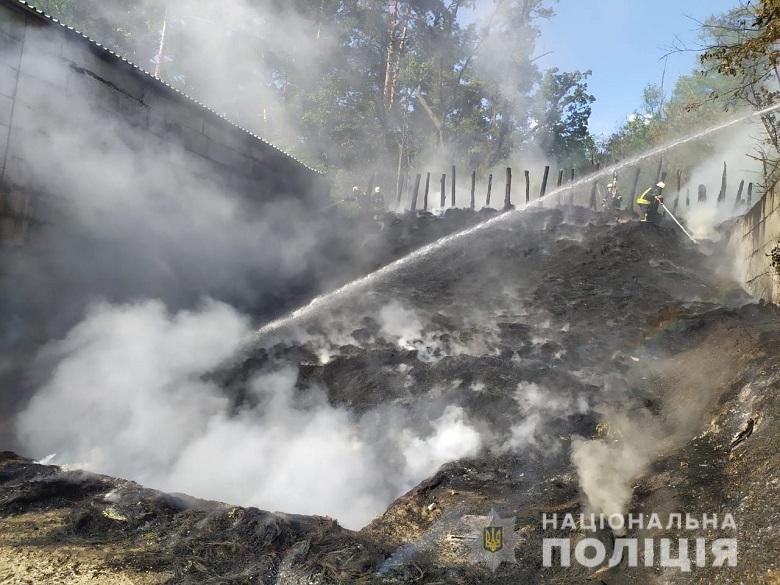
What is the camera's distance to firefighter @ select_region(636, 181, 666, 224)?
12.6 metres

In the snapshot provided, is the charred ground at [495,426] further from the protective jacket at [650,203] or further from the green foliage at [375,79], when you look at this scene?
the green foliage at [375,79]

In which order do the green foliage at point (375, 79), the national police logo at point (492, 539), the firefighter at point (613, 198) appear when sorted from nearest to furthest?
the national police logo at point (492, 539) → the firefighter at point (613, 198) → the green foliage at point (375, 79)

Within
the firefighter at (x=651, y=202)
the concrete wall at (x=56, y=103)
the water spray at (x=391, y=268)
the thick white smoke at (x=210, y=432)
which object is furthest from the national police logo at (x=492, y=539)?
the firefighter at (x=651, y=202)

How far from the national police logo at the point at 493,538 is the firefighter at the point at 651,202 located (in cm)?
1051

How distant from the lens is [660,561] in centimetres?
321

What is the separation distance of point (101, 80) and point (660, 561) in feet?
35.9

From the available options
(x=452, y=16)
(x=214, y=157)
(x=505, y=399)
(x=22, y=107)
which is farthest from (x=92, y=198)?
(x=452, y=16)

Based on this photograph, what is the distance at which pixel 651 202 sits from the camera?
12781mm

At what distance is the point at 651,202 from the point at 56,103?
479 inches

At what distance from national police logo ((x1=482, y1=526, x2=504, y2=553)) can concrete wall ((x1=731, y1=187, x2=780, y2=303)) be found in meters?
4.87

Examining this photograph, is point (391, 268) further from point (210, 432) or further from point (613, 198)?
point (613, 198)

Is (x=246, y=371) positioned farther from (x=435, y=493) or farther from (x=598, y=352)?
(x=598, y=352)

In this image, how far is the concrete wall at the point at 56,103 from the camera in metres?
8.29

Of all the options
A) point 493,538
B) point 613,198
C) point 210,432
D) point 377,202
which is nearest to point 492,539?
point 493,538
